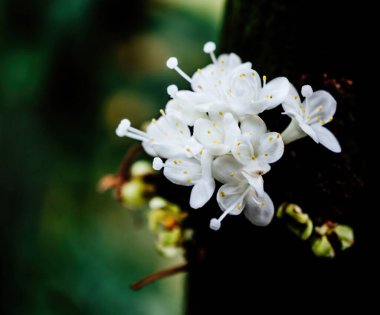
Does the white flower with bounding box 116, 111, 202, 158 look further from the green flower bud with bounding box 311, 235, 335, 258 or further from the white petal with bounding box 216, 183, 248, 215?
the green flower bud with bounding box 311, 235, 335, 258

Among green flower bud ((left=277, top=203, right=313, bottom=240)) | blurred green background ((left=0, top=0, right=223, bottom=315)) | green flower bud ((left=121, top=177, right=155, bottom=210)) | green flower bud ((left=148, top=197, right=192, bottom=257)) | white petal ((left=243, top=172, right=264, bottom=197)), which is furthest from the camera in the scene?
blurred green background ((left=0, top=0, right=223, bottom=315))

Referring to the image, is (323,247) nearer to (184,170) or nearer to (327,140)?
(327,140)

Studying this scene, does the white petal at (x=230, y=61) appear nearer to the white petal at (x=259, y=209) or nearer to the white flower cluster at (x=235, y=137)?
the white flower cluster at (x=235, y=137)

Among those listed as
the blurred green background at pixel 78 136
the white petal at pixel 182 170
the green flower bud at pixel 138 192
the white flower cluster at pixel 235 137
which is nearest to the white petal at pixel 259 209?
the white flower cluster at pixel 235 137

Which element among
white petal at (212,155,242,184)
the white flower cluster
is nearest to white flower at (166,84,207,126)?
the white flower cluster

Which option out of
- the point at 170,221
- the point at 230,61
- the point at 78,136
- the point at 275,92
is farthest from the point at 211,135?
the point at 78,136

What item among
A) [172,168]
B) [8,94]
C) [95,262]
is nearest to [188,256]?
[172,168]

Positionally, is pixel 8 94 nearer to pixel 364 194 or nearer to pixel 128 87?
pixel 128 87
